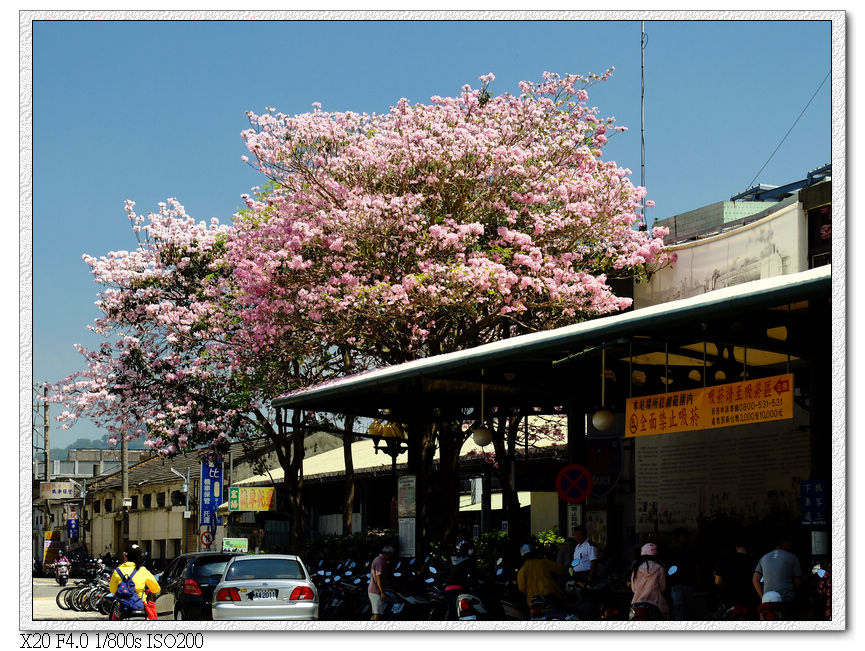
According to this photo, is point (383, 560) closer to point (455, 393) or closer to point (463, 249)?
point (455, 393)

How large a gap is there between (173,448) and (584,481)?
44.5 feet

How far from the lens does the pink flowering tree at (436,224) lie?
21109 mm

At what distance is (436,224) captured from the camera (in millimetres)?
21406

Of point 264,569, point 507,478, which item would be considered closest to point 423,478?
point 507,478

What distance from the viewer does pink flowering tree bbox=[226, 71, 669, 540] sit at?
2111 centimetres

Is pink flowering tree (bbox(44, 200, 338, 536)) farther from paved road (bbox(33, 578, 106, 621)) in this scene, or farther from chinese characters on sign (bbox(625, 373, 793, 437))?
chinese characters on sign (bbox(625, 373, 793, 437))

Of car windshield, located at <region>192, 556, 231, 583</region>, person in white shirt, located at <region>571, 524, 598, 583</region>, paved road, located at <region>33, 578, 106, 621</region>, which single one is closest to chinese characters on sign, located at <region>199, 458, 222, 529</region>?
paved road, located at <region>33, 578, 106, 621</region>

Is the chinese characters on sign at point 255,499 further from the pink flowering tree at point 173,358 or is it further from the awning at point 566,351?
the awning at point 566,351

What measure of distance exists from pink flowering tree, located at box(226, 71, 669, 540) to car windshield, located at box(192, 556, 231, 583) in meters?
4.68

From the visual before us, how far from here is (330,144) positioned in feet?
72.3

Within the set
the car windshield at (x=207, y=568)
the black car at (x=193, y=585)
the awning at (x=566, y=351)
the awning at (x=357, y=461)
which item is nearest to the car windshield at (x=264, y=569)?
the black car at (x=193, y=585)

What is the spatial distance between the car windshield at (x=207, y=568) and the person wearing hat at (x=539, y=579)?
20.8ft

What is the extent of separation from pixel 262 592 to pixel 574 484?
475 centimetres

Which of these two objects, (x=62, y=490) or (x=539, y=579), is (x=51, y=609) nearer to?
(x=539, y=579)
